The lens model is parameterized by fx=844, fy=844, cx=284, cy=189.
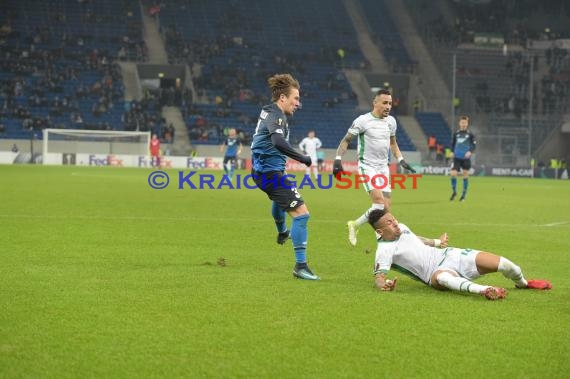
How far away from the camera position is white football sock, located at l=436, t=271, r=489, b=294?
26.0 feet

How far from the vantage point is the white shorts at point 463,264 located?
8.41 meters

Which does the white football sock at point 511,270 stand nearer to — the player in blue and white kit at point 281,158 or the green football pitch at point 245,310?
the green football pitch at point 245,310

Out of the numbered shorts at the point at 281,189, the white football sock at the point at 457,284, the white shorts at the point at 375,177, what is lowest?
the white football sock at the point at 457,284

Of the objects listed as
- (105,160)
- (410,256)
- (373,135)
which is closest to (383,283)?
(410,256)

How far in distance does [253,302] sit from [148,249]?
423cm

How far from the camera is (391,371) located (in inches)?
209

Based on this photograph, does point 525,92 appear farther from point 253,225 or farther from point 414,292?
point 414,292

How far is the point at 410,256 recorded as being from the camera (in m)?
8.63

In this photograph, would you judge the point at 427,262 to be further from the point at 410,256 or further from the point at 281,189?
the point at 281,189

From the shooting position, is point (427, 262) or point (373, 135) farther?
point (373, 135)

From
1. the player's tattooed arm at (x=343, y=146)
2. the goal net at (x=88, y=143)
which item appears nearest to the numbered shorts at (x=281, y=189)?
the player's tattooed arm at (x=343, y=146)

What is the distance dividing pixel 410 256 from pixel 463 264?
541mm

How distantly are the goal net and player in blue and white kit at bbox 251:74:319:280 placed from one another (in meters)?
40.4

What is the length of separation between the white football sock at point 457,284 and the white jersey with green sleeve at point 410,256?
300 millimetres
